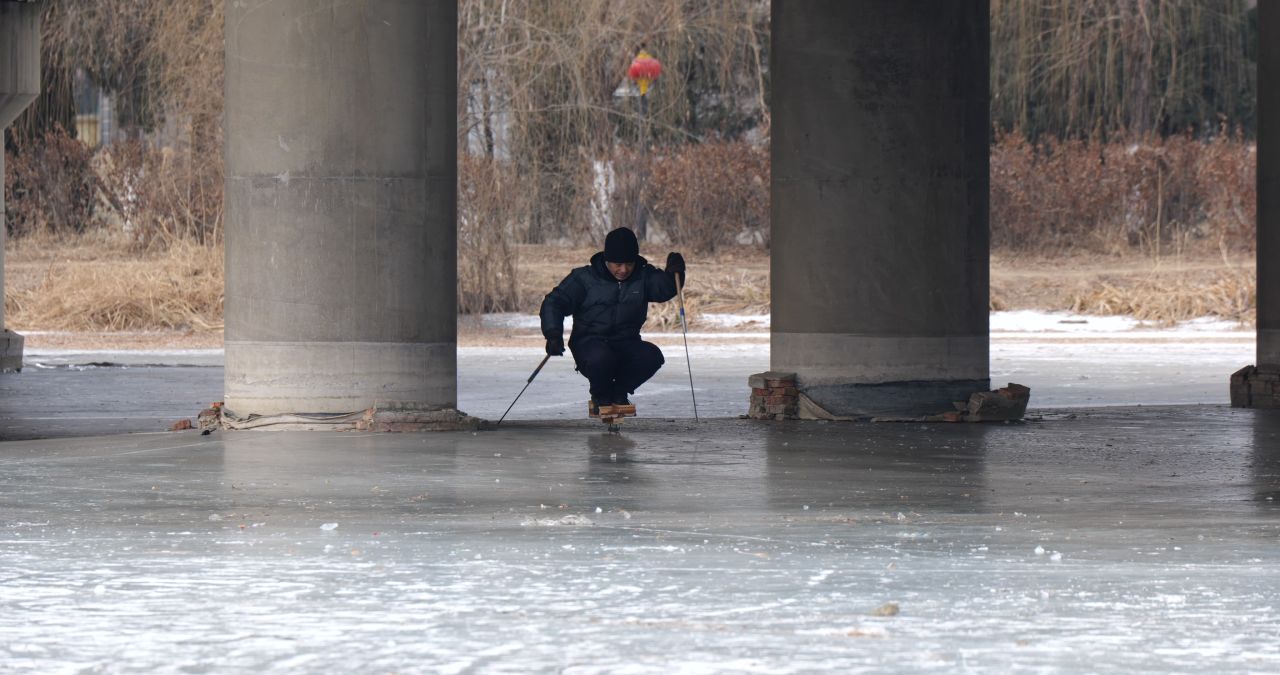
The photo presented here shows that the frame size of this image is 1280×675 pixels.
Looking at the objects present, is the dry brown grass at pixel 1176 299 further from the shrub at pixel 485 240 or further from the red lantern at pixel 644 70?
the shrub at pixel 485 240

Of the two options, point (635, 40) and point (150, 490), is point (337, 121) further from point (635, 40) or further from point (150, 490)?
point (635, 40)

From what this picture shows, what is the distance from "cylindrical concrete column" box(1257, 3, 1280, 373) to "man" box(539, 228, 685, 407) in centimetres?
658

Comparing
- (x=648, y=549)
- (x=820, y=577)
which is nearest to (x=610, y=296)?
(x=648, y=549)

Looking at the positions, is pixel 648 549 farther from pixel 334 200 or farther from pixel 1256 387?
pixel 1256 387

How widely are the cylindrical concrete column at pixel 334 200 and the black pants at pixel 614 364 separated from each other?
106 cm

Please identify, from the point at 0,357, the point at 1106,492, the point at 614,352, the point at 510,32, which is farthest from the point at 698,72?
the point at 1106,492

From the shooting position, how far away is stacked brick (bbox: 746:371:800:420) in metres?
16.4

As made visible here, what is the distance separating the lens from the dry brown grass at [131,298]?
3259 centimetres

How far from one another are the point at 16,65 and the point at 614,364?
1164cm

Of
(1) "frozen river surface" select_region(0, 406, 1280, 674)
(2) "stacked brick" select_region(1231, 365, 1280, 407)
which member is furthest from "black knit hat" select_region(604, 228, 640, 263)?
(2) "stacked brick" select_region(1231, 365, 1280, 407)

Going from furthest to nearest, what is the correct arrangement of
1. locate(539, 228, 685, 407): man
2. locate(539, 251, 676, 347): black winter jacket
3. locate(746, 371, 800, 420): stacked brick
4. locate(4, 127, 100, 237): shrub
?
locate(4, 127, 100, 237): shrub < locate(746, 371, 800, 420): stacked brick < locate(539, 251, 676, 347): black winter jacket < locate(539, 228, 685, 407): man

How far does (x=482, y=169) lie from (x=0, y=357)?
12.0 meters

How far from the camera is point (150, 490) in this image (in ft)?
34.7

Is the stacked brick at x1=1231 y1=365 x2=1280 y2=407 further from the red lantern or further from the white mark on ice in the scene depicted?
the red lantern
